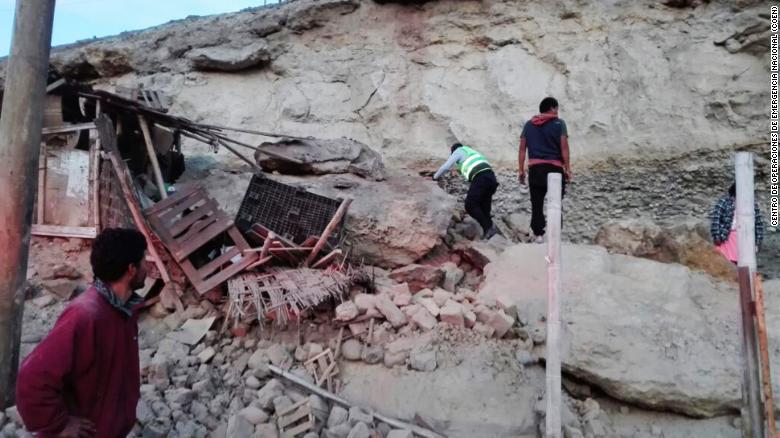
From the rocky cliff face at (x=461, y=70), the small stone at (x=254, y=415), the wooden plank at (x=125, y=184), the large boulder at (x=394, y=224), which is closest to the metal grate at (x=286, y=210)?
the large boulder at (x=394, y=224)

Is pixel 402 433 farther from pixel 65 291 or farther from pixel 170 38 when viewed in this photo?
pixel 170 38

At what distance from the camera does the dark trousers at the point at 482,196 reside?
658 cm

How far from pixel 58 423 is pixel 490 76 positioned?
913cm

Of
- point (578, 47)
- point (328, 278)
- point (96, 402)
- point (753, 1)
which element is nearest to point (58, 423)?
point (96, 402)

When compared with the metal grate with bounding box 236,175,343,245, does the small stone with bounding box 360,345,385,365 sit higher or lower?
lower

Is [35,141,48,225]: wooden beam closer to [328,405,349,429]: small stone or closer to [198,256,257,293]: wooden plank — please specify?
[198,256,257,293]: wooden plank

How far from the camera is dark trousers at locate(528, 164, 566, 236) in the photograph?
6039 millimetres

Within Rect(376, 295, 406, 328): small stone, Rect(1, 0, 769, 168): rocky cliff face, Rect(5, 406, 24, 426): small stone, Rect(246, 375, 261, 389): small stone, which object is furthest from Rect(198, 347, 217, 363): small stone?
Rect(1, 0, 769, 168): rocky cliff face

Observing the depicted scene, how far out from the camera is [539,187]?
6.16 meters

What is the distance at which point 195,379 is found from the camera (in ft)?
14.2

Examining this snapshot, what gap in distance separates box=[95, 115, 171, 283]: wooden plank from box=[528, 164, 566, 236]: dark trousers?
12.5ft

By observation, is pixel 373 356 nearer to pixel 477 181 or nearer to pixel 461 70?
pixel 477 181

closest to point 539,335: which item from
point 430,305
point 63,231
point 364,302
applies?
point 430,305

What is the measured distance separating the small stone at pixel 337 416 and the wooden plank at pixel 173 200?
2.57 metres
